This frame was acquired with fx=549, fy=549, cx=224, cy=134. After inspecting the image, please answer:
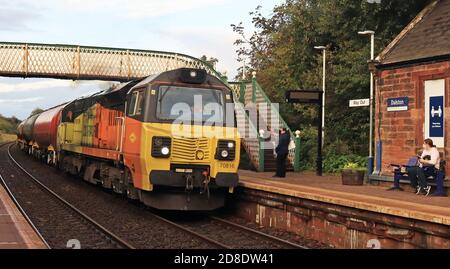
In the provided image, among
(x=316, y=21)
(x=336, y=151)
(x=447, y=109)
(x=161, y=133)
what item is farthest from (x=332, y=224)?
(x=316, y=21)

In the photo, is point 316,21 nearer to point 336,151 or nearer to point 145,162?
point 336,151

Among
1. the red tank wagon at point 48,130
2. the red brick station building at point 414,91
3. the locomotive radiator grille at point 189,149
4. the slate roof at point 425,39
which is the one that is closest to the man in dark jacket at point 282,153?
the red brick station building at point 414,91

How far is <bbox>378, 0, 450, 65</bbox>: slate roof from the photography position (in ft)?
44.6

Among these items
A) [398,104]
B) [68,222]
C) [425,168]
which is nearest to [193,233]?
[68,222]

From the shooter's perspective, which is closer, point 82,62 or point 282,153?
point 282,153

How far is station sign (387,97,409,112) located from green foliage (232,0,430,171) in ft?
14.3

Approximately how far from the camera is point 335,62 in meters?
23.0

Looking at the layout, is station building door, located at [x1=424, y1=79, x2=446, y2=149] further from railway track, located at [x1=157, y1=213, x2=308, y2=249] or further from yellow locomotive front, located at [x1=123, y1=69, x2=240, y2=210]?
A: railway track, located at [x1=157, y1=213, x2=308, y2=249]

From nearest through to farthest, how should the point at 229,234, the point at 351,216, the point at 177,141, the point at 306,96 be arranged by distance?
the point at 351,216
the point at 229,234
the point at 177,141
the point at 306,96

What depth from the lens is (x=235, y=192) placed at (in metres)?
13.7

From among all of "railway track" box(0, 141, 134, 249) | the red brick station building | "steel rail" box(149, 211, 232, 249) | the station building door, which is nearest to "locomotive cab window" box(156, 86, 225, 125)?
"steel rail" box(149, 211, 232, 249)

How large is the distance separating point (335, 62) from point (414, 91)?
30.2 ft

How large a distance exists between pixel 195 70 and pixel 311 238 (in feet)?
14.6

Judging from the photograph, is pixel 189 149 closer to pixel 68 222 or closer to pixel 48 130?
pixel 68 222
